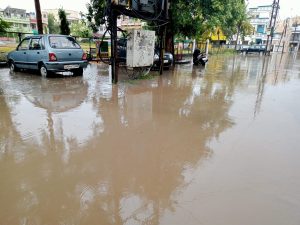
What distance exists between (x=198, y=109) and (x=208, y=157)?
2823mm

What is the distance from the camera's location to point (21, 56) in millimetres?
10820

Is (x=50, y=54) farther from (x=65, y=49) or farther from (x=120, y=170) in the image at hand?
(x=120, y=170)

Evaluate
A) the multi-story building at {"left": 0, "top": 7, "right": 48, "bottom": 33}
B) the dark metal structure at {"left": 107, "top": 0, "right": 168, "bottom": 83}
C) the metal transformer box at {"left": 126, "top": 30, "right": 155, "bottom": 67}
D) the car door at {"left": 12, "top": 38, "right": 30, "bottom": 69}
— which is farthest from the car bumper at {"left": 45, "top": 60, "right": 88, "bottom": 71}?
the multi-story building at {"left": 0, "top": 7, "right": 48, "bottom": 33}

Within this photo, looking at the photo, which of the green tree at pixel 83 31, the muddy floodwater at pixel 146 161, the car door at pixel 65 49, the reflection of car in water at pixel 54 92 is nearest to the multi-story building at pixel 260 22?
the green tree at pixel 83 31

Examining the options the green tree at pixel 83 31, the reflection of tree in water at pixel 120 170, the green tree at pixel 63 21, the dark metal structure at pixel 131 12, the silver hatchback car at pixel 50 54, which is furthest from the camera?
the green tree at pixel 83 31

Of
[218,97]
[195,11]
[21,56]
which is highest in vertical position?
[195,11]

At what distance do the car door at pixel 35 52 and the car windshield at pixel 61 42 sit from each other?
1.32ft

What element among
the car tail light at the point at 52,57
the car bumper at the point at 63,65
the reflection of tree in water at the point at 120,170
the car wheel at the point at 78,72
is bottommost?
the reflection of tree in water at the point at 120,170

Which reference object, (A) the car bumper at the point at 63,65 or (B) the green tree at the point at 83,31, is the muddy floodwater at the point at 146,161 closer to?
(A) the car bumper at the point at 63,65

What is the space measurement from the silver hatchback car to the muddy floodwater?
276 cm

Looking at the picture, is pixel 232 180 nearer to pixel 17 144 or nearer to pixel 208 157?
pixel 208 157

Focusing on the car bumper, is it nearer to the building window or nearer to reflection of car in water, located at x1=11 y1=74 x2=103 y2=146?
reflection of car in water, located at x1=11 y1=74 x2=103 y2=146

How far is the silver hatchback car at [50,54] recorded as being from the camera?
31.6ft

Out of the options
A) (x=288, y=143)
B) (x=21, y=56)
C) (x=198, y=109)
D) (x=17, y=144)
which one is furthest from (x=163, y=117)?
(x=21, y=56)
